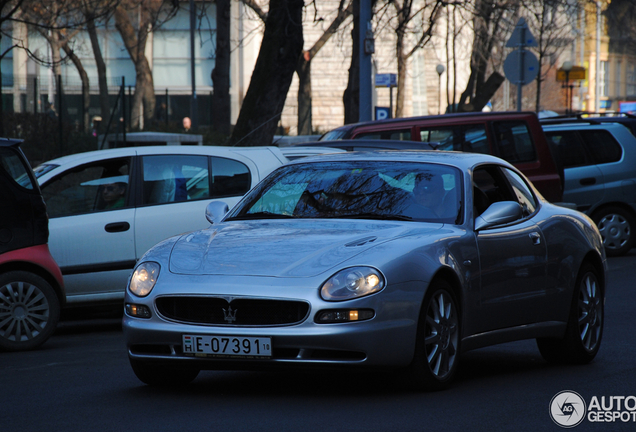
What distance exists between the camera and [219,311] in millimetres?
5734

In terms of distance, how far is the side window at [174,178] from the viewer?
9.91 meters

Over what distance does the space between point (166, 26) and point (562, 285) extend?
47.2 m

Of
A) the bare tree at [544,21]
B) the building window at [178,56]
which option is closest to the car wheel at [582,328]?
the bare tree at [544,21]

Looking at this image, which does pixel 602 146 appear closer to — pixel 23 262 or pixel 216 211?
pixel 23 262

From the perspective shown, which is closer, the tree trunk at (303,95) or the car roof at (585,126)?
the car roof at (585,126)

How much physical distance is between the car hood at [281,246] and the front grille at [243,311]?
159 millimetres

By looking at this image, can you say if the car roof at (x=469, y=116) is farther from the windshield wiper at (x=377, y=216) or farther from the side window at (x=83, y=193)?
the windshield wiper at (x=377, y=216)

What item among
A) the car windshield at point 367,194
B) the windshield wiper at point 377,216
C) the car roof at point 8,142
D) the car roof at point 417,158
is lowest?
the windshield wiper at point 377,216

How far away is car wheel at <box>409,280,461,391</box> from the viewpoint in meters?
5.86

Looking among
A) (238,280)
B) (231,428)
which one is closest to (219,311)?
(238,280)

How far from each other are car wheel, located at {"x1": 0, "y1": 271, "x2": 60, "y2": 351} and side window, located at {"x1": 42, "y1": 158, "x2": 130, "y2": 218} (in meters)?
1.12

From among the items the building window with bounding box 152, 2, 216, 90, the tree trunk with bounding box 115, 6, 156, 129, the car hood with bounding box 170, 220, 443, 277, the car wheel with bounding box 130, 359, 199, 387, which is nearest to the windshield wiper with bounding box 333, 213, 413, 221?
the car hood with bounding box 170, 220, 443, 277

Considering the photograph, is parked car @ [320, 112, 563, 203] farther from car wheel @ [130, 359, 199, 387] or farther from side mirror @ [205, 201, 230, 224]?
car wheel @ [130, 359, 199, 387]

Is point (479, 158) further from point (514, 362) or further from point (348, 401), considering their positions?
point (348, 401)
